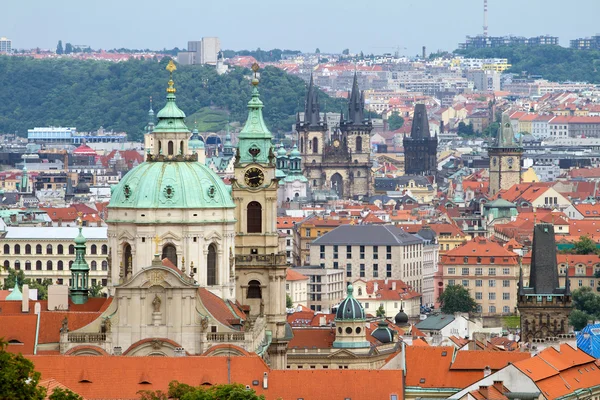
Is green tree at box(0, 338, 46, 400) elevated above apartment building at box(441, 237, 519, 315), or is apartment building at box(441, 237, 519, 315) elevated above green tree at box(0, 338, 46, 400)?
green tree at box(0, 338, 46, 400)

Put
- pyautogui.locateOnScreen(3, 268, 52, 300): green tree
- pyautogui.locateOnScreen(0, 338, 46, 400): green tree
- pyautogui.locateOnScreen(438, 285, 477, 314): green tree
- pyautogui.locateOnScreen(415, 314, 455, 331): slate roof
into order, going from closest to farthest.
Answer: pyautogui.locateOnScreen(0, 338, 46, 400): green tree, pyautogui.locateOnScreen(3, 268, 52, 300): green tree, pyautogui.locateOnScreen(415, 314, 455, 331): slate roof, pyautogui.locateOnScreen(438, 285, 477, 314): green tree

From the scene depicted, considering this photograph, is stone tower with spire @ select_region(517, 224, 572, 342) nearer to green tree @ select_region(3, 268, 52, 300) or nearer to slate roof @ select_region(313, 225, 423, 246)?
green tree @ select_region(3, 268, 52, 300)

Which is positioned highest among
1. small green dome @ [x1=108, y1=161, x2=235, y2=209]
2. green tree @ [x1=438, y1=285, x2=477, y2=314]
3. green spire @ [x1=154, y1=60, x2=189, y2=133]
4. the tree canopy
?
green spire @ [x1=154, y1=60, x2=189, y2=133]

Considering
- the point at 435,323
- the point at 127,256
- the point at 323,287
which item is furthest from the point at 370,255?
the point at 127,256

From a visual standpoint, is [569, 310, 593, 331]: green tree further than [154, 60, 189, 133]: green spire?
Yes

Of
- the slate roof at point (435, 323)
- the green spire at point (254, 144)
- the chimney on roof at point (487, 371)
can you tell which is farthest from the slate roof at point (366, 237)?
the chimney on roof at point (487, 371)

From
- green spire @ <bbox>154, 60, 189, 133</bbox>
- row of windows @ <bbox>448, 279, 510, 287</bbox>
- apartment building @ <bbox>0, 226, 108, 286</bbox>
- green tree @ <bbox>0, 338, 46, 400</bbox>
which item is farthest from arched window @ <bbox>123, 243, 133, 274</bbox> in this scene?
row of windows @ <bbox>448, 279, 510, 287</bbox>

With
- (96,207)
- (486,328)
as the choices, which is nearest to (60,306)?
(486,328)

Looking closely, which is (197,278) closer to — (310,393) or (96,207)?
(310,393)
